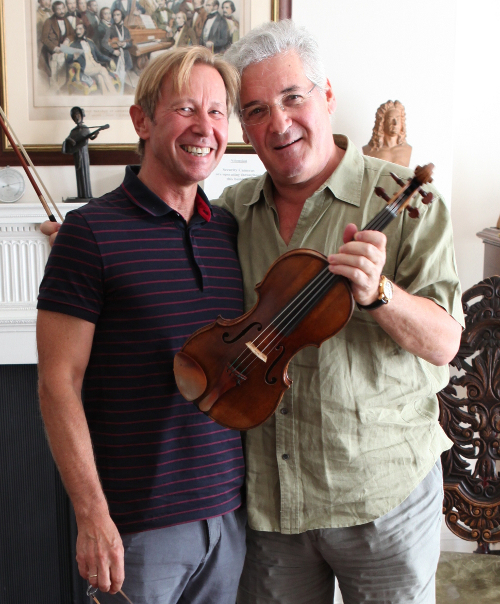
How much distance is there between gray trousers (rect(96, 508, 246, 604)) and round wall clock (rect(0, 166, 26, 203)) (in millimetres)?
1521

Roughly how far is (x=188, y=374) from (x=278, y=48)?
2.28 feet

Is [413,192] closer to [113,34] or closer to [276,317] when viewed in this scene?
[276,317]

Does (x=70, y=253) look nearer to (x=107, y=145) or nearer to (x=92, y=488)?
(x=92, y=488)

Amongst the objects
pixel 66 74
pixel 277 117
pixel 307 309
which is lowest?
pixel 307 309

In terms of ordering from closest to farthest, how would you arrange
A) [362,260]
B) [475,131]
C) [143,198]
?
1. [362,260]
2. [143,198]
3. [475,131]

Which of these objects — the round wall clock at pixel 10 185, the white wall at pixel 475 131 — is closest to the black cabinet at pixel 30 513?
the round wall clock at pixel 10 185

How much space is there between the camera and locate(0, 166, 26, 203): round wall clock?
2.24 m

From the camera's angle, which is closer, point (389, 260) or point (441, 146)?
point (389, 260)

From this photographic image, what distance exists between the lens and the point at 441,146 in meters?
2.26

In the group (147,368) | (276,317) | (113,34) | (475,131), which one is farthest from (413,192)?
(475,131)

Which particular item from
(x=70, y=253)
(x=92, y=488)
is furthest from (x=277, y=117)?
(x=92, y=488)

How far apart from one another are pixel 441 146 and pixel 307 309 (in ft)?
4.82

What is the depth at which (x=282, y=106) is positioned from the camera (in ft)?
4.11

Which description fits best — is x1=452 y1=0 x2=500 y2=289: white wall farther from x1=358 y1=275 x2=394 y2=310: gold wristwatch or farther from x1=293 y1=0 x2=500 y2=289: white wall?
x1=358 y1=275 x2=394 y2=310: gold wristwatch
